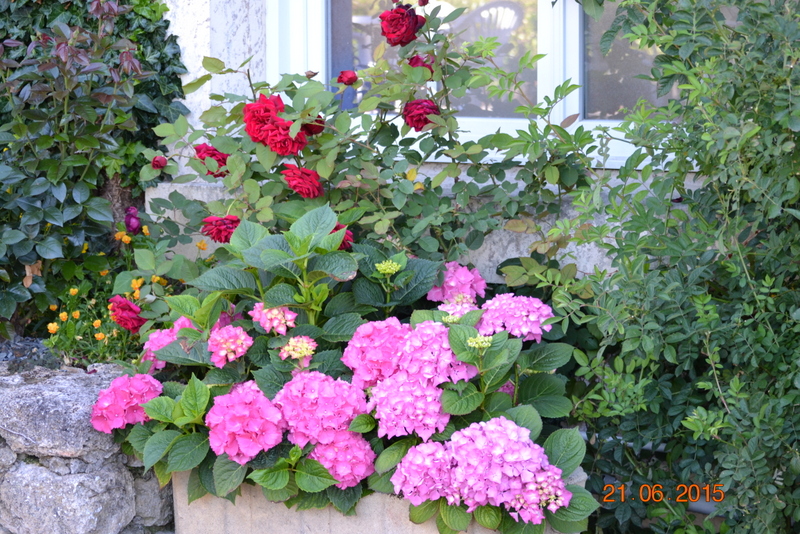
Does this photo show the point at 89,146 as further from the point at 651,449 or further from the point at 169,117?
the point at 651,449

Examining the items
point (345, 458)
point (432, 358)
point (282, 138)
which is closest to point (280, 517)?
point (345, 458)

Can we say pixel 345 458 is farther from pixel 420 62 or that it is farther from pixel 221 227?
pixel 420 62

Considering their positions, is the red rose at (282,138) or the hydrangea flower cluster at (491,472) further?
the red rose at (282,138)

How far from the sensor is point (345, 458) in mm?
1640

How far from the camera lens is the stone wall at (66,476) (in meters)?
1.88

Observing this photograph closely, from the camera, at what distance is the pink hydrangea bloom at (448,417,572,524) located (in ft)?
4.74

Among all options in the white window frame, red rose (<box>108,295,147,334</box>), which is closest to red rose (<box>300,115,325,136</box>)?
the white window frame

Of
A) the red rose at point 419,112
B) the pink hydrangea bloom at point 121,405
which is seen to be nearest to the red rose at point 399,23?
the red rose at point 419,112

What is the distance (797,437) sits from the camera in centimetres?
155

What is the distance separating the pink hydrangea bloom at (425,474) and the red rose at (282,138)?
3.29 feet

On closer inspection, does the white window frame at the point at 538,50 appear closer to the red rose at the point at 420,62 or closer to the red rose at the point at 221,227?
the red rose at the point at 420,62

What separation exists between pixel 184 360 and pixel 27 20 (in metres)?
1.81

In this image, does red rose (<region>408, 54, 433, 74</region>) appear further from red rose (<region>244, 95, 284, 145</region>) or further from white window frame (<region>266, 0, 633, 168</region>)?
red rose (<region>244, 95, 284, 145</region>)

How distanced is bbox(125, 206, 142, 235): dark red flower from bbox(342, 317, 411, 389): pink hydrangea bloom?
1.22m
